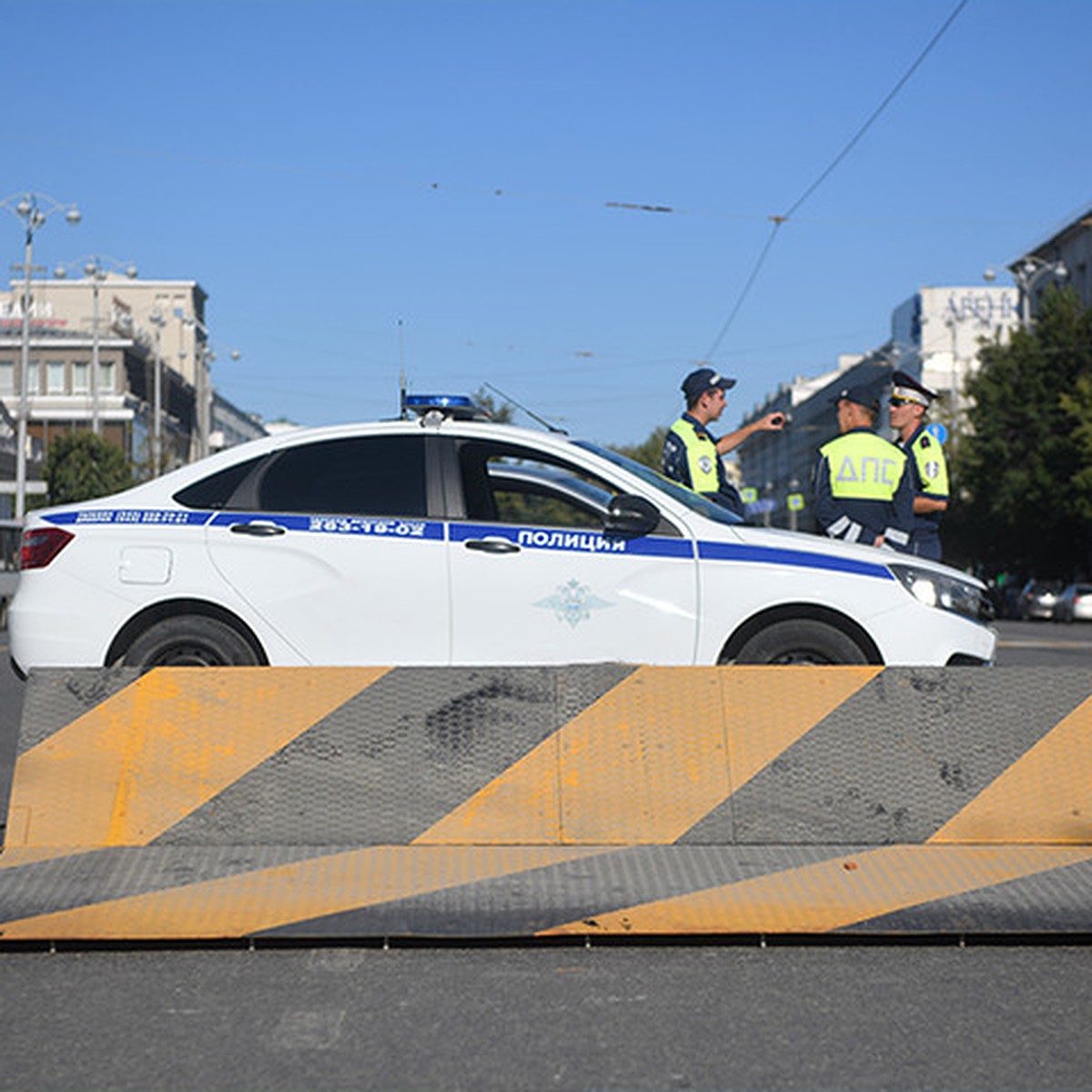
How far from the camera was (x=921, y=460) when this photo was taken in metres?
10.5

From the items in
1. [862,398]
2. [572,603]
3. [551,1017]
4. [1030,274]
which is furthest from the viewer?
[1030,274]

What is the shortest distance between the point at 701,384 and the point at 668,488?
1.96m

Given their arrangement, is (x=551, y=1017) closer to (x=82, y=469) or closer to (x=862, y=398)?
(x=862, y=398)

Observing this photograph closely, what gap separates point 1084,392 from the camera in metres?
56.9

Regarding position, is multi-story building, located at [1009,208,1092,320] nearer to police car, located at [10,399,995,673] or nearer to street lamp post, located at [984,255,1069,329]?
street lamp post, located at [984,255,1069,329]

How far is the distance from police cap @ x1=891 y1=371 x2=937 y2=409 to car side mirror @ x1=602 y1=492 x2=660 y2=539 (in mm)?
3156

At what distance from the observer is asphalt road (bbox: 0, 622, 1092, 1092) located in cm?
405

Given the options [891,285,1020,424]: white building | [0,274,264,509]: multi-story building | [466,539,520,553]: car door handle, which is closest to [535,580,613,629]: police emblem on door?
[466,539,520,553]: car door handle

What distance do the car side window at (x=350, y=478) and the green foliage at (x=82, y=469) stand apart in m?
65.4

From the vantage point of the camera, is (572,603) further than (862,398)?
No

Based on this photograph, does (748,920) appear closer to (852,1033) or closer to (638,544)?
(852,1033)

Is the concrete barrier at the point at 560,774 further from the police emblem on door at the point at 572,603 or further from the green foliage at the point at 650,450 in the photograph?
the green foliage at the point at 650,450

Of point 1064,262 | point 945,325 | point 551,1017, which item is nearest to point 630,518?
point 551,1017

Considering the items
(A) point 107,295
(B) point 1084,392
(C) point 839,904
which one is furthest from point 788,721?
(A) point 107,295
